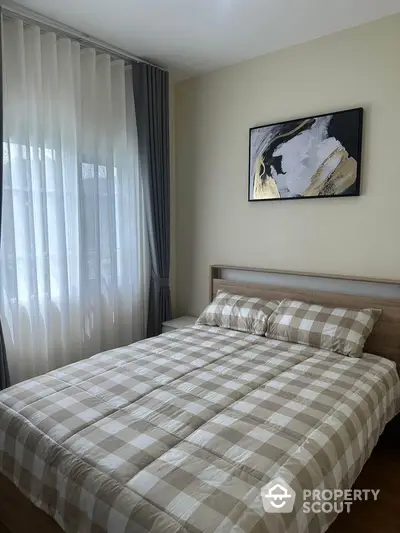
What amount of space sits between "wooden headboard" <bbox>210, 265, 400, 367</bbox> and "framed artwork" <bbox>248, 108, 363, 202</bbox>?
0.61 metres

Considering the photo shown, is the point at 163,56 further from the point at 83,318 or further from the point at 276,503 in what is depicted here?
the point at 276,503

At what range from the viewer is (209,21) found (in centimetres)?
243

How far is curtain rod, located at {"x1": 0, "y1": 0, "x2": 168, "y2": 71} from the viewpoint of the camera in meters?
2.25

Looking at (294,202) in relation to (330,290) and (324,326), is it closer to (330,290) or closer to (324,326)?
(330,290)

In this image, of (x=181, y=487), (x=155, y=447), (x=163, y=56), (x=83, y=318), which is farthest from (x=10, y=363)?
(x=163, y=56)

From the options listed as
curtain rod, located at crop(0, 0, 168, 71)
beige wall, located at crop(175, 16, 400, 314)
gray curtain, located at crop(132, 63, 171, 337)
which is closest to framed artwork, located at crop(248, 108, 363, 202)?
beige wall, located at crop(175, 16, 400, 314)

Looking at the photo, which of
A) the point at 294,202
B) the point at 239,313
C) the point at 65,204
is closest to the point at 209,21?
the point at 294,202

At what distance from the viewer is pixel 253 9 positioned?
2.29 meters

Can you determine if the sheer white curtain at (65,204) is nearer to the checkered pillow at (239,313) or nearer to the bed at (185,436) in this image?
the bed at (185,436)

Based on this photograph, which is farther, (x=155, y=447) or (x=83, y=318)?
(x=83, y=318)

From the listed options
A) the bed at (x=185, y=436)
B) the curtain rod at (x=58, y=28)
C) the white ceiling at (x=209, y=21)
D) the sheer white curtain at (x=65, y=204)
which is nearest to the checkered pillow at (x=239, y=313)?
the bed at (x=185, y=436)

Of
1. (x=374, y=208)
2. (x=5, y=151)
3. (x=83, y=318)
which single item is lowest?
(x=83, y=318)

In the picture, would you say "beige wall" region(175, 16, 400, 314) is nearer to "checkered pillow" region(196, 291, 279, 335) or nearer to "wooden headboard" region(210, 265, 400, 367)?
"wooden headboard" region(210, 265, 400, 367)

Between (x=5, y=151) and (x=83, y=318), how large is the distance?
1269mm
